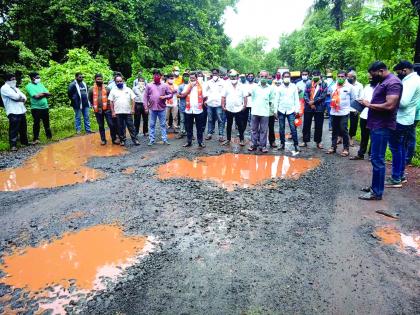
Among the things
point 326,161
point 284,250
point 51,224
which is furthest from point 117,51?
point 284,250

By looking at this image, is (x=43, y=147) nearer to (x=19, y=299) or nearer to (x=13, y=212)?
(x=13, y=212)

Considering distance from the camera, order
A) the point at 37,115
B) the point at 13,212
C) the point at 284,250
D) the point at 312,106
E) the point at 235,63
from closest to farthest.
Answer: the point at 284,250
the point at 13,212
the point at 312,106
the point at 37,115
the point at 235,63

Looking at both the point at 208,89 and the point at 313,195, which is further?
the point at 208,89

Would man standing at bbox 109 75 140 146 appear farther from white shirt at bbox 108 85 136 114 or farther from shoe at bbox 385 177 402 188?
shoe at bbox 385 177 402 188

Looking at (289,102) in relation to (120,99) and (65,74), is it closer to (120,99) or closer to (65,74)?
(120,99)

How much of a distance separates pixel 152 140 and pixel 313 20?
104ft

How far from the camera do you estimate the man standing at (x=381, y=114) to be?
4906 mm

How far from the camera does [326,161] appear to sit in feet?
25.2

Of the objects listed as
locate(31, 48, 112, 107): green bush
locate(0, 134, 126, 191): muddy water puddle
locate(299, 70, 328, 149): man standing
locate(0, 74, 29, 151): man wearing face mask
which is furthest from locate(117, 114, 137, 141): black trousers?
locate(31, 48, 112, 107): green bush

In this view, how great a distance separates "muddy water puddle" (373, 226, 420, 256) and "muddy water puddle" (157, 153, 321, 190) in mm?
2359

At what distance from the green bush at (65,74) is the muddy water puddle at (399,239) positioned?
1220cm

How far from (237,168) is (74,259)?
4.13 metres

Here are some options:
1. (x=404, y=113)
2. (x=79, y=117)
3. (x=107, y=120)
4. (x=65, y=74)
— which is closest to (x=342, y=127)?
(x=404, y=113)

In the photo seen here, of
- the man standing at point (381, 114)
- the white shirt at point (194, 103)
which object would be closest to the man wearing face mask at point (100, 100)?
the white shirt at point (194, 103)
